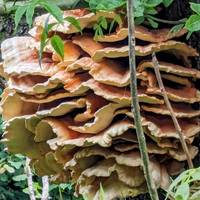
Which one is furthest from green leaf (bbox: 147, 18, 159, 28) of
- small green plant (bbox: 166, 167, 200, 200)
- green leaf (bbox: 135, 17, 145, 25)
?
small green plant (bbox: 166, 167, 200, 200)

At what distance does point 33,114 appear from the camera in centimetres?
102

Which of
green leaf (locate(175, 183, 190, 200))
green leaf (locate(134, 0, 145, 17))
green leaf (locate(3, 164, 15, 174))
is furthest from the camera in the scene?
green leaf (locate(3, 164, 15, 174))

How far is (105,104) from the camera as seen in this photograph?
947 millimetres

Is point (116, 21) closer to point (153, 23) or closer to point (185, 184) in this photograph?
point (153, 23)

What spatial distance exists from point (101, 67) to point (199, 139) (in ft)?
0.73

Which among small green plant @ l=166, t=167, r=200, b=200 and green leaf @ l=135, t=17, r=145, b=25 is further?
green leaf @ l=135, t=17, r=145, b=25

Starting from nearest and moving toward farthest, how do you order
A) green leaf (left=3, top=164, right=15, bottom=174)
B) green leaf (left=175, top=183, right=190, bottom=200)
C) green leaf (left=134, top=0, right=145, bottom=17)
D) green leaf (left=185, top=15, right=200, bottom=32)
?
green leaf (left=175, top=183, right=190, bottom=200)
green leaf (left=185, top=15, right=200, bottom=32)
green leaf (left=134, top=0, right=145, bottom=17)
green leaf (left=3, top=164, right=15, bottom=174)

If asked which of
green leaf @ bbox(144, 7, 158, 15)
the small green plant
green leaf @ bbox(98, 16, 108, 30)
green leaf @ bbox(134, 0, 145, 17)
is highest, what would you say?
green leaf @ bbox(134, 0, 145, 17)

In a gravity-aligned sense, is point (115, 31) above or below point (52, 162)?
above

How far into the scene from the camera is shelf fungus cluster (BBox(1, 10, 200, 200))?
3.00 feet

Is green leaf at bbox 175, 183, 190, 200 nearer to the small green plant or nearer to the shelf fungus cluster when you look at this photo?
the small green plant

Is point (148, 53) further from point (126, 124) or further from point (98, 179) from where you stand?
point (98, 179)

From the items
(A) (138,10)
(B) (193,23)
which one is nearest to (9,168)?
(A) (138,10)

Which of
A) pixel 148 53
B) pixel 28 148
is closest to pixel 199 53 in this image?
pixel 148 53
